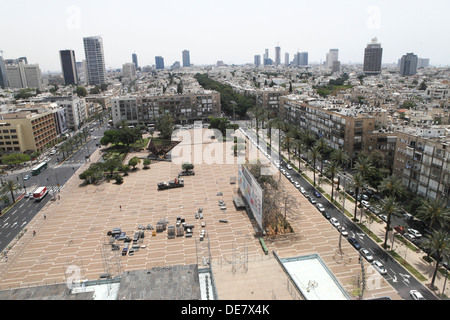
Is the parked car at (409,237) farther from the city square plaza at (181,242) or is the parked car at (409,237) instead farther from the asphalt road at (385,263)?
the city square plaza at (181,242)

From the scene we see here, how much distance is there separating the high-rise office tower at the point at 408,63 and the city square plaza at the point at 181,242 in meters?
186

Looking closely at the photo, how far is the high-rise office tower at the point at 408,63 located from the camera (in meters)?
189

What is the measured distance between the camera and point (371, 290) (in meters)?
22.2

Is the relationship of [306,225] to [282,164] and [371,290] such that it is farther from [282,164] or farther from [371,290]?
[282,164]

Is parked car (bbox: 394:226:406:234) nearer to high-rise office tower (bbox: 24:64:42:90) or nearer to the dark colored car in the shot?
the dark colored car

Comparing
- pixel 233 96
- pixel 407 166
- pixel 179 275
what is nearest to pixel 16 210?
pixel 179 275

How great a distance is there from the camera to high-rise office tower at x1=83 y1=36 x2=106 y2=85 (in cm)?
16962

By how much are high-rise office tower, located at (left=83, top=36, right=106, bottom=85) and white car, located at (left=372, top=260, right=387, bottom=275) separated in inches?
6875

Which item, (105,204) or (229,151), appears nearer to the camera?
(105,204)

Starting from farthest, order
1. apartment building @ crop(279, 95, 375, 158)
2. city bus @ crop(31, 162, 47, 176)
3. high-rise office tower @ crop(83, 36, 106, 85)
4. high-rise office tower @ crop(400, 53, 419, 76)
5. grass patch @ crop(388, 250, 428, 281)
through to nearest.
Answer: high-rise office tower @ crop(400, 53, 419, 76)
high-rise office tower @ crop(83, 36, 106, 85)
city bus @ crop(31, 162, 47, 176)
apartment building @ crop(279, 95, 375, 158)
grass patch @ crop(388, 250, 428, 281)

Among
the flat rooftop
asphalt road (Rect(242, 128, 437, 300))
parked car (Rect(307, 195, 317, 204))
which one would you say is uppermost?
the flat rooftop

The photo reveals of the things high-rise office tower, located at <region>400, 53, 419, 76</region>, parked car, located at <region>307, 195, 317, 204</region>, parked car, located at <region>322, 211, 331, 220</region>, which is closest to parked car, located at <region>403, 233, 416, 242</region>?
parked car, located at <region>322, 211, 331, 220</region>

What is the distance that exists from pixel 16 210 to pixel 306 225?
32207 millimetres

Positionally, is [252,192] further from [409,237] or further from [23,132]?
[23,132]
